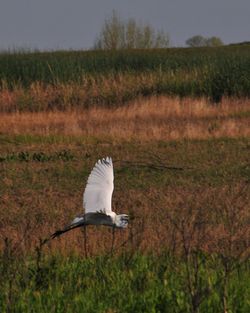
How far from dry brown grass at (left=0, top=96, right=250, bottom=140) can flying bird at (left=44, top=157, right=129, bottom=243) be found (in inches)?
326

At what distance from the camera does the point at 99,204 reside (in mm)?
6992

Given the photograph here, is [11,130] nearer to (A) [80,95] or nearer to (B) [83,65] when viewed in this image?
(A) [80,95]

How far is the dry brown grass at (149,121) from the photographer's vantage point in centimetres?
1623

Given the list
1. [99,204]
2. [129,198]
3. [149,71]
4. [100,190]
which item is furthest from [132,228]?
[149,71]

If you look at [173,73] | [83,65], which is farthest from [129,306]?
[83,65]

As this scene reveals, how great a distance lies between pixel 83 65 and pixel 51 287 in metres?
25.4

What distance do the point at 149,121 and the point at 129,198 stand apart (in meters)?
8.56

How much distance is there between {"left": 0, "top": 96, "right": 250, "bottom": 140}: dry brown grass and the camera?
16.2m

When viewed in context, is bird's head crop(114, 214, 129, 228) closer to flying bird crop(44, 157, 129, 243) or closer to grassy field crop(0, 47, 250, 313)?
flying bird crop(44, 157, 129, 243)

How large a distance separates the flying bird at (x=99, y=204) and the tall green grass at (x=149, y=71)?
673 inches

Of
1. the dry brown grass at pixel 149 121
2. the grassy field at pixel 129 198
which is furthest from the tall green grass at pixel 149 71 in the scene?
the dry brown grass at pixel 149 121

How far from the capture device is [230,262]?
19.1ft

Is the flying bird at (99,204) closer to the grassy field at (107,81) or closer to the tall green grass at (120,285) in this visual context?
the tall green grass at (120,285)

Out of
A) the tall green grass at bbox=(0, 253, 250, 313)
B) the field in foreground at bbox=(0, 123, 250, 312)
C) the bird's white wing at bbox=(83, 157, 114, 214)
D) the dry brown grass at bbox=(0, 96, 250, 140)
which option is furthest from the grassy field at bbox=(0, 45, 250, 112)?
the tall green grass at bbox=(0, 253, 250, 313)
